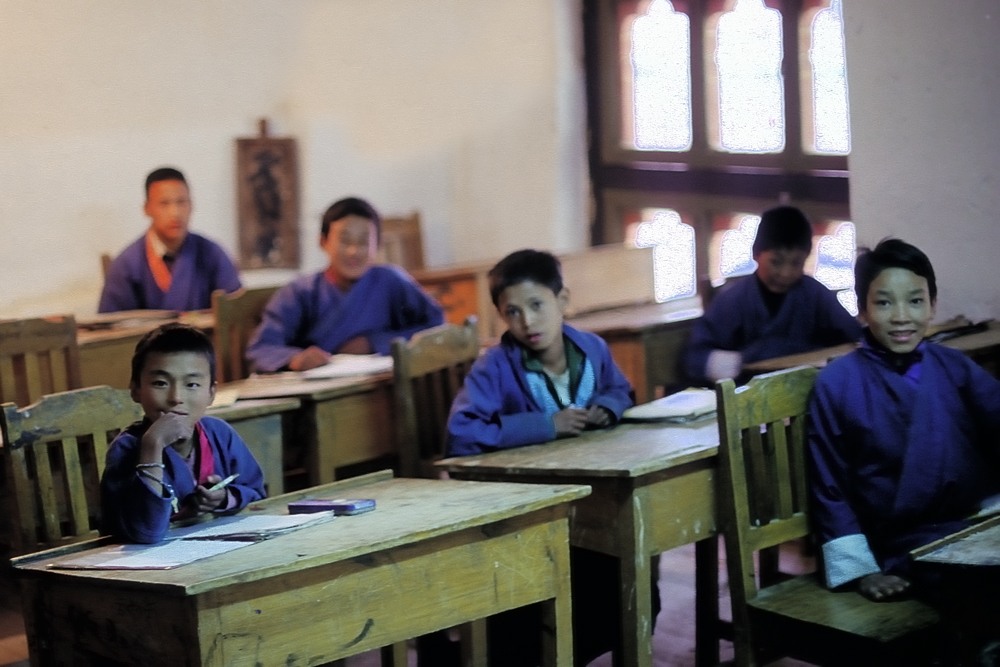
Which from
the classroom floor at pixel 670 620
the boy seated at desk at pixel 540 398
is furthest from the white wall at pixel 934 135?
the boy seated at desk at pixel 540 398

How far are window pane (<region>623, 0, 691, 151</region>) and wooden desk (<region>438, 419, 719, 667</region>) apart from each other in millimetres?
3314

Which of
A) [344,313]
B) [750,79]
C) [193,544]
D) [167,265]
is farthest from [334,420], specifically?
[750,79]

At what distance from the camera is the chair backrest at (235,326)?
15.8 ft

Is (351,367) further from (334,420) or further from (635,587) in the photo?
(635,587)

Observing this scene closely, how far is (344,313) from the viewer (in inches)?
→ 191

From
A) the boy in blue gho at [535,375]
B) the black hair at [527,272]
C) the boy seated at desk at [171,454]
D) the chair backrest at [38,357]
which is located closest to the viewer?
the boy seated at desk at [171,454]

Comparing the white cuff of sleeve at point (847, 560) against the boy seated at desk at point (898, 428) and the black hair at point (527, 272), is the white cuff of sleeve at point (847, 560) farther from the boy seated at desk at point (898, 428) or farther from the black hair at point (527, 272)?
the black hair at point (527, 272)

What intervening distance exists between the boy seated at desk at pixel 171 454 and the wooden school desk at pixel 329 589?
0.12 m

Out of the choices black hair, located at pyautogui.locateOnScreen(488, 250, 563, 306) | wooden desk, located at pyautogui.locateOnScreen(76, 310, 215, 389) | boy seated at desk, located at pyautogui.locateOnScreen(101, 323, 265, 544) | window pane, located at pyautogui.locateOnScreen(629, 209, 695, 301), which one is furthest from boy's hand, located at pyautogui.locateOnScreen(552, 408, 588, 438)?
window pane, located at pyautogui.locateOnScreen(629, 209, 695, 301)

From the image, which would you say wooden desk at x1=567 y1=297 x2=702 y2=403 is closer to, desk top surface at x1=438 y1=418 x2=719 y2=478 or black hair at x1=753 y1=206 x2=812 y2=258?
black hair at x1=753 y1=206 x2=812 y2=258

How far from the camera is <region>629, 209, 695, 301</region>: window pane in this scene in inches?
246

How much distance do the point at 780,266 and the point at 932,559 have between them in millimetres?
2392

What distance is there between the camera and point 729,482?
9.24ft

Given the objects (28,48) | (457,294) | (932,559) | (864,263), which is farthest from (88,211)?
(932,559)
